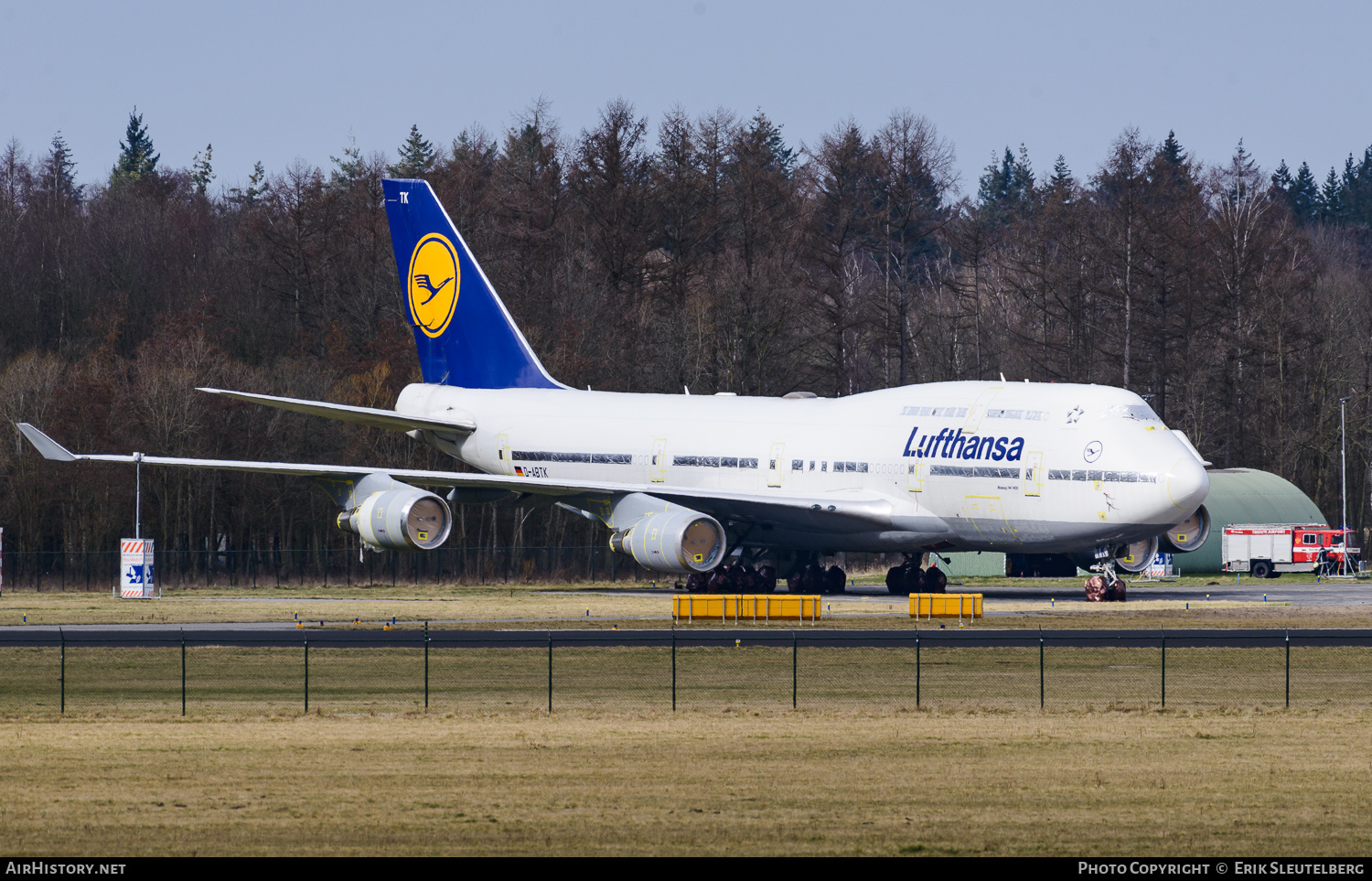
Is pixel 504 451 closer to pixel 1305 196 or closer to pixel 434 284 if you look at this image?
pixel 434 284

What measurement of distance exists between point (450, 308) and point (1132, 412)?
2585 cm

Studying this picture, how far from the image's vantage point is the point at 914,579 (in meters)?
52.6

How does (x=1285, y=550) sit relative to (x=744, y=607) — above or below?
above

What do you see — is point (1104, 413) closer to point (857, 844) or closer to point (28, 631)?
point (28, 631)

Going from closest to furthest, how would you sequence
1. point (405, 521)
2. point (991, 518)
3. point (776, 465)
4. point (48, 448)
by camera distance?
point (991, 518), point (405, 521), point (48, 448), point (776, 465)

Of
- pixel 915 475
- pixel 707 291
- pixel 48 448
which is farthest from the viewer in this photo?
pixel 707 291

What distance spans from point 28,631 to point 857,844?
1099 inches

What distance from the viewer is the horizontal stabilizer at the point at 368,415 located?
50.8 metres

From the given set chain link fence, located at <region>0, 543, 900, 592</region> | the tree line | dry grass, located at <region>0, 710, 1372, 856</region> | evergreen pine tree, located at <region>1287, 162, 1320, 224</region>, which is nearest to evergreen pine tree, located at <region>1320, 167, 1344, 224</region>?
evergreen pine tree, located at <region>1287, 162, 1320, 224</region>

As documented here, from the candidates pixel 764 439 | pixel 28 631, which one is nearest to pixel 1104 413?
pixel 764 439

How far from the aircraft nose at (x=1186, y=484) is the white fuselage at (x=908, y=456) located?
42mm

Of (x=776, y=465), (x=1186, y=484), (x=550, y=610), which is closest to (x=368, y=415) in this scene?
(x=550, y=610)

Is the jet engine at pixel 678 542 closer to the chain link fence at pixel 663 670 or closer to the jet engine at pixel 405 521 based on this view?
the jet engine at pixel 405 521

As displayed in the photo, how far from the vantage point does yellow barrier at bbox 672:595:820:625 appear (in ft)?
142
